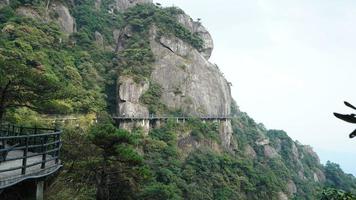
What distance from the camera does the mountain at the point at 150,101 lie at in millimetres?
26844

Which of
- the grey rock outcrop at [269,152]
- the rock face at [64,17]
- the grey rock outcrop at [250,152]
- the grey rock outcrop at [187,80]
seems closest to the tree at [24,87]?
the grey rock outcrop at [187,80]

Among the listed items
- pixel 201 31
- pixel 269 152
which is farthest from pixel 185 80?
pixel 269 152

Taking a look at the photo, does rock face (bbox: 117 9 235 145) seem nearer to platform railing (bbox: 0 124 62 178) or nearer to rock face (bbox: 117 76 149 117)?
rock face (bbox: 117 76 149 117)

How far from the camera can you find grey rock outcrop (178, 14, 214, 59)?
220ft

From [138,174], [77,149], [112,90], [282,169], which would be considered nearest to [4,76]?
[77,149]

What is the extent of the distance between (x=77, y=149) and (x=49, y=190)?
4.46 m

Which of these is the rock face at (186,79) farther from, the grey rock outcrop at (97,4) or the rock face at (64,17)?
the grey rock outcrop at (97,4)

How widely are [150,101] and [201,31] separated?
25.5m

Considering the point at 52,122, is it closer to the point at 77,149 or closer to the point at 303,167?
the point at 77,149

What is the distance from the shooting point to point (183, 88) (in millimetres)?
54469

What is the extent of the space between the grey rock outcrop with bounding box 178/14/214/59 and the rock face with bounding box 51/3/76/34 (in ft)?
58.7

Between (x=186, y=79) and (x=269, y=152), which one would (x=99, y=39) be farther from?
(x=269, y=152)

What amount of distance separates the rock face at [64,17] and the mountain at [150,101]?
0.16m

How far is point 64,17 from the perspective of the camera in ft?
182
